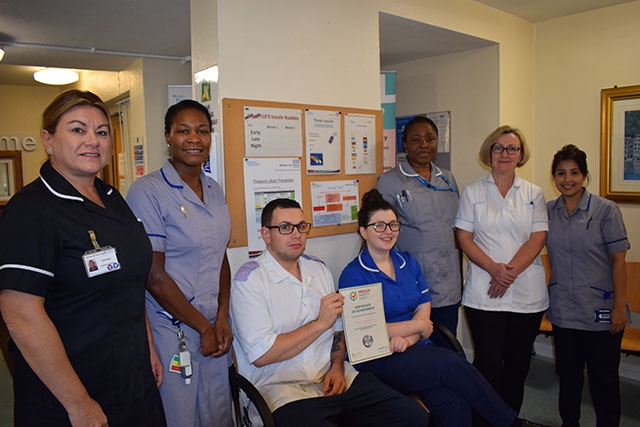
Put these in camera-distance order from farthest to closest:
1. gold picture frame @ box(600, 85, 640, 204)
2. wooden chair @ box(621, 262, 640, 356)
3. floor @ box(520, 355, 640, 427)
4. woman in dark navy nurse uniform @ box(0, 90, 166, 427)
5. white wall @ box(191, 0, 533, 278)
→ gold picture frame @ box(600, 85, 640, 204)
wooden chair @ box(621, 262, 640, 356)
floor @ box(520, 355, 640, 427)
white wall @ box(191, 0, 533, 278)
woman in dark navy nurse uniform @ box(0, 90, 166, 427)

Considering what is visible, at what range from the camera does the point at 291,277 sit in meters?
2.29

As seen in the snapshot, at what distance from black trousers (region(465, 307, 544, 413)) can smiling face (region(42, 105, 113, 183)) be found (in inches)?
89.4

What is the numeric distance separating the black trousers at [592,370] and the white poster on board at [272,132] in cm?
190

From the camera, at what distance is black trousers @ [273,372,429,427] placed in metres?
2.06

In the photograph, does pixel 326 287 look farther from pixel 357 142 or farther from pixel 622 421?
pixel 622 421

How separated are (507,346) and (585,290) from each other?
0.54 m

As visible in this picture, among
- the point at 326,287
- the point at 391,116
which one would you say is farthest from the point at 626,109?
the point at 326,287

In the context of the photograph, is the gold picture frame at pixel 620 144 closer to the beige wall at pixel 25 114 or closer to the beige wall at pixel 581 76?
the beige wall at pixel 581 76

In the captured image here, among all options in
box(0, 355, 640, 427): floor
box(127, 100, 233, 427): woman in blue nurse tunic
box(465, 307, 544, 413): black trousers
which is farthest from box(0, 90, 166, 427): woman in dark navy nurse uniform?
box(0, 355, 640, 427): floor

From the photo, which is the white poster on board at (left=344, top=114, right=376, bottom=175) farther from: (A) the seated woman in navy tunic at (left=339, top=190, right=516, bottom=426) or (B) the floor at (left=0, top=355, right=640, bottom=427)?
(B) the floor at (left=0, top=355, right=640, bottom=427)

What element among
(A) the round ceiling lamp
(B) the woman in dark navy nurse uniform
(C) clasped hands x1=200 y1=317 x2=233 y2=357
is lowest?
(C) clasped hands x1=200 y1=317 x2=233 y2=357

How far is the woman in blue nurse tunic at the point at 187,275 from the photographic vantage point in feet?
6.61

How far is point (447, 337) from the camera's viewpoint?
2.69 metres

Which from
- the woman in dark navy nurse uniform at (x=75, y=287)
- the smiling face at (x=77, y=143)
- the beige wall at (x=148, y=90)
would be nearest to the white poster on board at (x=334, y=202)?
the woman in dark navy nurse uniform at (x=75, y=287)
